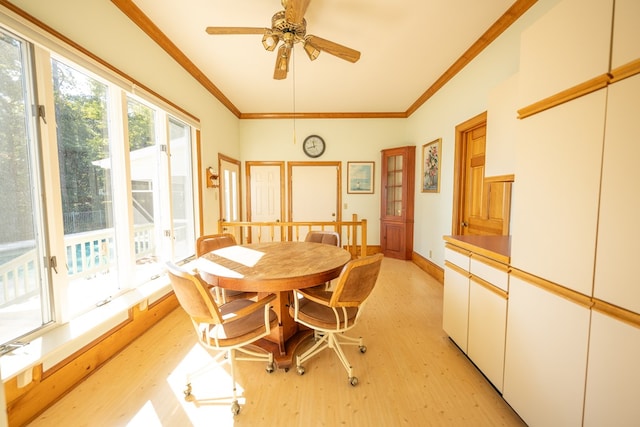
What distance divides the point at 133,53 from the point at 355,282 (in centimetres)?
266

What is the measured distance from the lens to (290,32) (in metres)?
1.88

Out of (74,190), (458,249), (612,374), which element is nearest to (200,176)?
(74,190)

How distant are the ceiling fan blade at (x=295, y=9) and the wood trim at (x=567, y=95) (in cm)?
157

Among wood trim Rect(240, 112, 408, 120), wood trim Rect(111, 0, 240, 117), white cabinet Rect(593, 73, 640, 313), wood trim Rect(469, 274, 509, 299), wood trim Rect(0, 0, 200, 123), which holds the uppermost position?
wood trim Rect(240, 112, 408, 120)

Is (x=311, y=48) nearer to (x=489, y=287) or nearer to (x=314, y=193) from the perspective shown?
(x=489, y=287)

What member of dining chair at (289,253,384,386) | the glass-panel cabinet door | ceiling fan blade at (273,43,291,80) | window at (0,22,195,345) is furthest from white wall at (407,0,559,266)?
window at (0,22,195,345)

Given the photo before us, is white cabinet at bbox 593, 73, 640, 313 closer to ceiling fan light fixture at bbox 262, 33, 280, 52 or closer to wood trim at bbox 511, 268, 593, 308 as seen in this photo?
A: wood trim at bbox 511, 268, 593, 308

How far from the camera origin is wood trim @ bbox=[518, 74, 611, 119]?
94 centimetres

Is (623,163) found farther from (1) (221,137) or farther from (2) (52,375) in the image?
(1) (221,137)

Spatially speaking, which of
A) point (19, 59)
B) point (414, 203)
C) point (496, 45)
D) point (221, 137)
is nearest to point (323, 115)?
point (221, 137)

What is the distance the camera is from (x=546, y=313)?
1.16 metres

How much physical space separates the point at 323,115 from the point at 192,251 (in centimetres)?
341

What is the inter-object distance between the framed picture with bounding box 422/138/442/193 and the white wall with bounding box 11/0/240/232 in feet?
11.2

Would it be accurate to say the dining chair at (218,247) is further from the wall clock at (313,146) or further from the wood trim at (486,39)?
the wood trim at (486,39)
